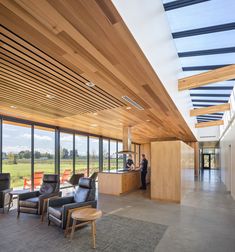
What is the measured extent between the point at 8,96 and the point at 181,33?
154 inches

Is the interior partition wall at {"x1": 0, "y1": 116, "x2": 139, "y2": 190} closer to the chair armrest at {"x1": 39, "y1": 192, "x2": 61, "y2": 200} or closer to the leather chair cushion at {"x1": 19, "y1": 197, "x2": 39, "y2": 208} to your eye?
the leather chair cushion at {"x1": 19, "y1": 197, "x2": 39, "y2": 208}

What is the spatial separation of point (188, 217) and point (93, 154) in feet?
23.8

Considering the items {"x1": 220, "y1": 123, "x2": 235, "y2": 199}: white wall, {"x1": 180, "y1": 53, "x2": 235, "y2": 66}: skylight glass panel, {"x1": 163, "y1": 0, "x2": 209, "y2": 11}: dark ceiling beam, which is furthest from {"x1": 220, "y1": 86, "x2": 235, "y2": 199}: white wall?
{"x1": 163, "y1": 0, "x2": 209, "y2": 11}: dark ceiling beam

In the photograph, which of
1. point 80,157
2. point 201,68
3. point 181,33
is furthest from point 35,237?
point 80,157

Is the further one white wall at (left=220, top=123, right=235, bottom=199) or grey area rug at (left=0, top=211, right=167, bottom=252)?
→ white wall at (left=220, top=123, right=235, bottom=199)

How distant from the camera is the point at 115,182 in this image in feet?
24.1

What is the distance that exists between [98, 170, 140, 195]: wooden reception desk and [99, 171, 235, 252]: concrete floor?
39 centimetres

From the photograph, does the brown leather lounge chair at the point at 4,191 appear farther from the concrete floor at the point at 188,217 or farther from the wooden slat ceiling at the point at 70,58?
the concrete floor at the point at 188,217

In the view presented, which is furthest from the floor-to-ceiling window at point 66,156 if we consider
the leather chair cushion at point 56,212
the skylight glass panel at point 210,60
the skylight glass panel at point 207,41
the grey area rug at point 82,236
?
the skylight glass panel at point 207,41

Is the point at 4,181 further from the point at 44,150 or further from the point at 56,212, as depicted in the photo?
the point at 56,212

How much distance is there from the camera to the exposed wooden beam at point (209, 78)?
13.8 feet

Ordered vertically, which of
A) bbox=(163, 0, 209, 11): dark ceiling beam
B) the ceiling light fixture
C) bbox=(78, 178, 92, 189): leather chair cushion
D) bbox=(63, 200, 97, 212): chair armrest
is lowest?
bbox=(63, 200, 97, 212): chair armrest

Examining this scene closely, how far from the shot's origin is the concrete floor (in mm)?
3350

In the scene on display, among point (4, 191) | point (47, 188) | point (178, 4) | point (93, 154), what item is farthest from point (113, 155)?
point (178, 4)
